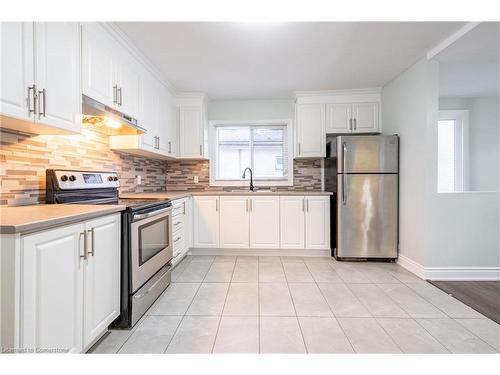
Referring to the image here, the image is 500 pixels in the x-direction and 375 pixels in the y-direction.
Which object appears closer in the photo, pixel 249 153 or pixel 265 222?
pixel 265 222

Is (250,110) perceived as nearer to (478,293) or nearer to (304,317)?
(304,317)

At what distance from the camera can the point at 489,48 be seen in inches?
93.3

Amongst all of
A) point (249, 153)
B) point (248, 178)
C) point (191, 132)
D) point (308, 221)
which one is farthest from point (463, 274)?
point (191, 132)

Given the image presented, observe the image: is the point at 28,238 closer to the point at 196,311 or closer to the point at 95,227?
the point at 95,227

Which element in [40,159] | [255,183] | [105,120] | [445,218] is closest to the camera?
[40,159]

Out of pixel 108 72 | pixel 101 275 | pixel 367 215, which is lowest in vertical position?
pixel 101 275

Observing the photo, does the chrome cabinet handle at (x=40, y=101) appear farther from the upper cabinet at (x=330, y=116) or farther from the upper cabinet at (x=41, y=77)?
the upper cabinet at (x=330, y=116)

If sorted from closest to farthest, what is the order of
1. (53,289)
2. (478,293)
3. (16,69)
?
1. (53,289)
2. (16,69)
3. (478,293)

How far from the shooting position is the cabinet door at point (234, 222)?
3529 mm

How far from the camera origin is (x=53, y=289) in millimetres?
1158

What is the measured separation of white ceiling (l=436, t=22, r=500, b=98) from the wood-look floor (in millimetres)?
2299

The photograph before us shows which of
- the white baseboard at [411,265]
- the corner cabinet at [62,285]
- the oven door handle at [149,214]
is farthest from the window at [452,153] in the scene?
the corner cabinet at [62,285]

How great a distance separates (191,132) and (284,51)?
1866mm
